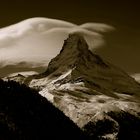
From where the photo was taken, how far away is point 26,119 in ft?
485

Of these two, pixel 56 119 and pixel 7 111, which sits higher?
pixel 7 111

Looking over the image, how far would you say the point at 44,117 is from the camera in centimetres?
18288

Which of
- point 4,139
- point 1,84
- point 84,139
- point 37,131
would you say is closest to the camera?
point 4,139

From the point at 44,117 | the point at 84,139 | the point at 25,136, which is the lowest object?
the point at 84,139

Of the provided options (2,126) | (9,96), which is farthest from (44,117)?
(2,126)

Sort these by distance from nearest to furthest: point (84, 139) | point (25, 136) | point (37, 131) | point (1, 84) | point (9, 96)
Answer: point (25, 136), point (37, 131), point (9, 96), point (1, 84), point (84, 139)

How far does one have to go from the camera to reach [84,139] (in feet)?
630

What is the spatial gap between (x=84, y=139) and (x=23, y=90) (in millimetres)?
29801

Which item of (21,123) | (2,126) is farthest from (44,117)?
(2,126)

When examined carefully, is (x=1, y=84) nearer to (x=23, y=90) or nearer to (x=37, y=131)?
(x=23, y=90)

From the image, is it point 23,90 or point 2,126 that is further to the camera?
point 23,90

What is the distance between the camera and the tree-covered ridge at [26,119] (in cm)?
13275

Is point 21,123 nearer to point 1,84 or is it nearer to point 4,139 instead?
point 4,139

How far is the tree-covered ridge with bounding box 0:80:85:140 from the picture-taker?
436ft
